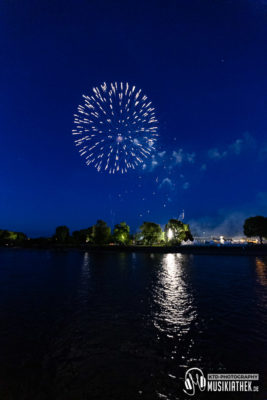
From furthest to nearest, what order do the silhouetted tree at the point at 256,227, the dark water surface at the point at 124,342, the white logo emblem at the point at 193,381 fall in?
the silhouetted tree at the point at 256,227
the dark water surface at the point at 124,342
the white logo emblem at the point at 193,381

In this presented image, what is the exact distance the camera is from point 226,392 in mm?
8242

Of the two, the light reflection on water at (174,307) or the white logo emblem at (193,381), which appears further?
the light reflection on water at (174,307)

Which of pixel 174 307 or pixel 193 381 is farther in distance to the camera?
pixel 174 307

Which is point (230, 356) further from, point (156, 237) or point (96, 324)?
point (156, 237)

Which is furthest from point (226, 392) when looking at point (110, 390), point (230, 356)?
point (110, 390)

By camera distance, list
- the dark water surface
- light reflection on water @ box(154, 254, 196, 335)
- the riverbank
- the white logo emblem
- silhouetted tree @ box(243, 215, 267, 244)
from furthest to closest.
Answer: silhouetted tree @ box(243, 215, 267, 244), the riverbank, light reflection on water @ box(154, 254, 196, 335), the dark water surface, the white logo emblem

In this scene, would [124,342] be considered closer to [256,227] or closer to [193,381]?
[193,381]

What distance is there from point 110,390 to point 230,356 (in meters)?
6.39

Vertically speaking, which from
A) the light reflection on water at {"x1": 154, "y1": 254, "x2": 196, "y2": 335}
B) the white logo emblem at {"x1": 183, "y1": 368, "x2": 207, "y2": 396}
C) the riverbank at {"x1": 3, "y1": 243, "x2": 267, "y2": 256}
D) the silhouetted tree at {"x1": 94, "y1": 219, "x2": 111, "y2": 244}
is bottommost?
the white logo emblem at {"x1": 183, "y1": 368, "x2": 207, "y2": 396}

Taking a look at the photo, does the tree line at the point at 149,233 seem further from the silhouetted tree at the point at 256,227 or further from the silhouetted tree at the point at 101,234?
the silhouetted tree at the point at 256,227

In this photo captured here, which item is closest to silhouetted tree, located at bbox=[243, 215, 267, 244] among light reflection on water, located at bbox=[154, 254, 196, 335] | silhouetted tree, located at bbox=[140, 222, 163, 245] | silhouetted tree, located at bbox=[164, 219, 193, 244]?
silhouetted tree, located at bbox=[164, 219, 193, 244]

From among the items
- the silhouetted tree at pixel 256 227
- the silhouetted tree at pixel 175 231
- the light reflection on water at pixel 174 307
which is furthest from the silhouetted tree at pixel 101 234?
the light reflection on water at pixel 174 307

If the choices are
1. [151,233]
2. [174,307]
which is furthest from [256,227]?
[174,307]

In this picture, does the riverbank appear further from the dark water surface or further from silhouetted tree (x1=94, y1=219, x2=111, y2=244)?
the dark water surface
